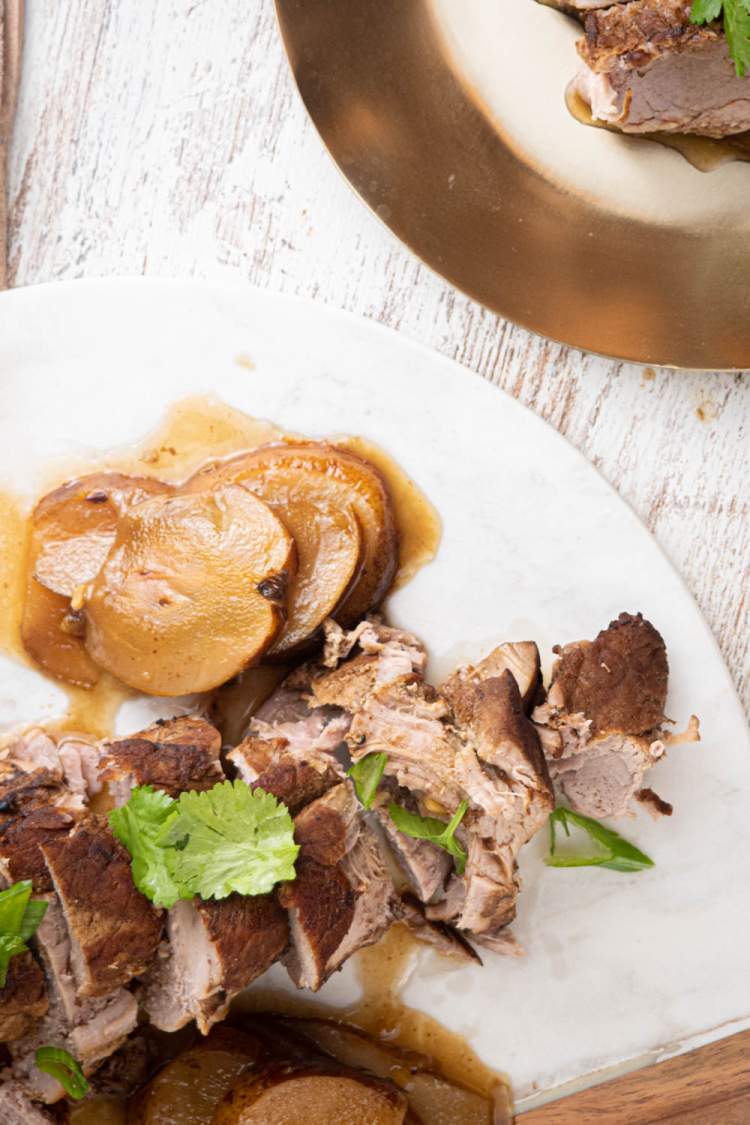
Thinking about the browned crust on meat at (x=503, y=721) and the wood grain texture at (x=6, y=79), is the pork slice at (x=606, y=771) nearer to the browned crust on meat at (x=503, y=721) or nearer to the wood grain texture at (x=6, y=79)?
the browned crust on meat at (x=503, y=721)

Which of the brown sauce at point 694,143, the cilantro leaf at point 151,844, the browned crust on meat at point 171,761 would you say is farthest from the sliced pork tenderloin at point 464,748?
the brown sauce at point 694,143

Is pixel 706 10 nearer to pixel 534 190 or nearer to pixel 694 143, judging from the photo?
pixel 694 143

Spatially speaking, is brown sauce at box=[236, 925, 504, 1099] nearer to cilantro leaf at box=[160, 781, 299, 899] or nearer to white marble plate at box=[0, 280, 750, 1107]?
white marble plate at box=[0, 280, 750, 1107]

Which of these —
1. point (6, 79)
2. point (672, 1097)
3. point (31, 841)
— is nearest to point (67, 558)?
point (31, 841)

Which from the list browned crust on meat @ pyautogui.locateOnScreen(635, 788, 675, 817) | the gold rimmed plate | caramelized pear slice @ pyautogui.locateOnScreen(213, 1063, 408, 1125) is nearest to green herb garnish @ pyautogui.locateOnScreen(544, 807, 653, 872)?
browned crust on meat @ pyautogui.locateOnScreen(635, 788, 675, 817)

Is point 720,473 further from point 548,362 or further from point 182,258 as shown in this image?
point 182,258
